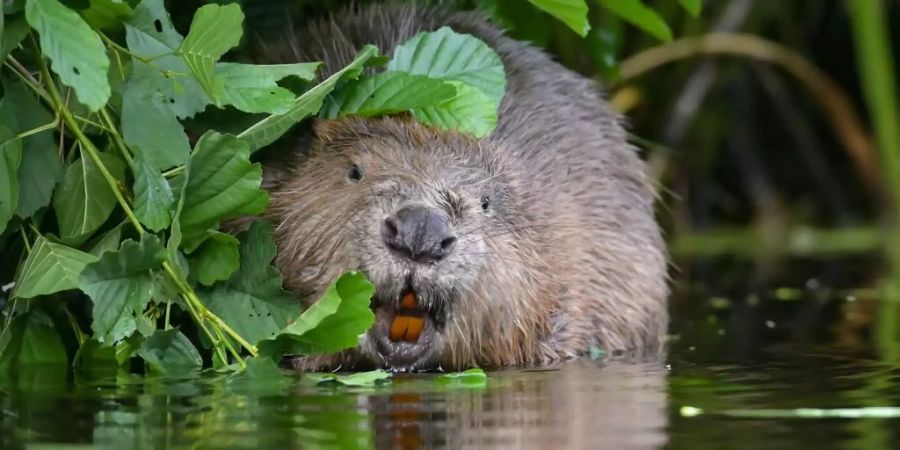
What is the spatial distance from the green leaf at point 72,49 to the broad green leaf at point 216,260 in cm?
56

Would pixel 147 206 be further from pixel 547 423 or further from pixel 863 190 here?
pixel 863 190

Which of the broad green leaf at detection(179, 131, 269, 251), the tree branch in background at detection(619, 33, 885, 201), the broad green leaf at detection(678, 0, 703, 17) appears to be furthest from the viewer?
the tree branch in background at detection(619, 33, 885, 201)

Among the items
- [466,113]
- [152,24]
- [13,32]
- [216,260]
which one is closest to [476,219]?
[466,113]

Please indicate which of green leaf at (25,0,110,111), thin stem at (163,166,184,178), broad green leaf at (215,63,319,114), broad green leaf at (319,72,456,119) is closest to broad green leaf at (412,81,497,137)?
broad green leaf at (319,72,456,119)

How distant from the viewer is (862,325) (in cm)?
499

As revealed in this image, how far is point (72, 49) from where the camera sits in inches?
120

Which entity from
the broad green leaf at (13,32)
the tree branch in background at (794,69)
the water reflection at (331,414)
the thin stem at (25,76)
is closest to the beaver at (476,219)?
the water reflection at (331,414)

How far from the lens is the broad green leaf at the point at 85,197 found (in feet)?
11.2

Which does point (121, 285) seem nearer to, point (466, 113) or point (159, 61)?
point (159, 61)

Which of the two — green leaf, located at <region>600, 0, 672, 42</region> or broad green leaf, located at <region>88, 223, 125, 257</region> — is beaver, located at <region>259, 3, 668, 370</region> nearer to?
green leaf, located at <region>600, 0, 672, 42</region>

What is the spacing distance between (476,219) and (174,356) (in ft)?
2.54

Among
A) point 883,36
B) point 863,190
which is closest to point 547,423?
point 883,36

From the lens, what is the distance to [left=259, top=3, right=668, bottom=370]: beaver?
3771 mm

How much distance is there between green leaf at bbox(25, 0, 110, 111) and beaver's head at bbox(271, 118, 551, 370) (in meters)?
0.79
